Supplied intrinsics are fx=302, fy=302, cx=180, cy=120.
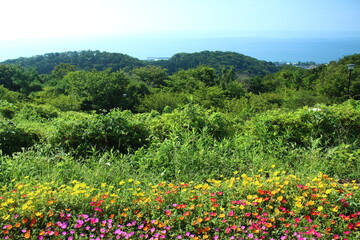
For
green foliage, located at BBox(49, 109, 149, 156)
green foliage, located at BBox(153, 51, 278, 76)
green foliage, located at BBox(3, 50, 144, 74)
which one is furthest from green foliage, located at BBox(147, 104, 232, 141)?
green foliage, located at BBox(153, 51, 278, 76)

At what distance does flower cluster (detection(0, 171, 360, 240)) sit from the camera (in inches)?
86.4

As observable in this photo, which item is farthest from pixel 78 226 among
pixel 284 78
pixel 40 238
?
pixel 284 78

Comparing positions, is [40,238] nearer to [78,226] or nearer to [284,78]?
[78,226]

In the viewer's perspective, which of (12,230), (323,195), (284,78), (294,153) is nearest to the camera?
(12,230)

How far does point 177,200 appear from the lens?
2523mm

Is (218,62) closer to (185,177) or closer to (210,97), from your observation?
(210,97)

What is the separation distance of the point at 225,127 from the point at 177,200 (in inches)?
91.1

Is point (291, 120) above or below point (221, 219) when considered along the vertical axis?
above

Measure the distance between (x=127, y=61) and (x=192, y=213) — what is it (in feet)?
260

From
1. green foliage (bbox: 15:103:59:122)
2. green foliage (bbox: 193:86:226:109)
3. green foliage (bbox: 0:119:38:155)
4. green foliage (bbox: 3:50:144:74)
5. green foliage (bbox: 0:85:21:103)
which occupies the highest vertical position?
green foliage (bbox: 3:50:144:74)

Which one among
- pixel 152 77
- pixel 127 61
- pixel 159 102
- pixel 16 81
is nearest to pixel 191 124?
pixel 159 102

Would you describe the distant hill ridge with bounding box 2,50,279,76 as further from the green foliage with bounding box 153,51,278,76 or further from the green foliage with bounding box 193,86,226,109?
the green foliage with bounding box 193,86,226,109

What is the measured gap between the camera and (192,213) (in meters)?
2.38

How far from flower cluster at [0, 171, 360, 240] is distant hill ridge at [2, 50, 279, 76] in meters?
69.6
